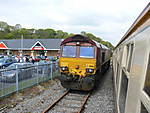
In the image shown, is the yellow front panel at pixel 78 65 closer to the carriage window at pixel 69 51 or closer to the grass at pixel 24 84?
the carriage window at pixel 69 51

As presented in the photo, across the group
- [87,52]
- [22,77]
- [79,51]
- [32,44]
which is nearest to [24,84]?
[22,77]

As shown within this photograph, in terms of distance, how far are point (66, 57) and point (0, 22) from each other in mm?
97402

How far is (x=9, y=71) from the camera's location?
6.40 meters

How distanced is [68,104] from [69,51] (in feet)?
9.23

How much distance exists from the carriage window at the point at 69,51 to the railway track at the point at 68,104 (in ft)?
6.57

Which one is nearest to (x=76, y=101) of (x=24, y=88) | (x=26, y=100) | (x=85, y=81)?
(x=85, y=81)

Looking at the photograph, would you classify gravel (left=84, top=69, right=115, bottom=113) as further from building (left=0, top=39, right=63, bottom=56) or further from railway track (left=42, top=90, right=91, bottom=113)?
building (left=0, top=39, right=63, bottom=56)

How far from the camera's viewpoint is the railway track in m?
5.42

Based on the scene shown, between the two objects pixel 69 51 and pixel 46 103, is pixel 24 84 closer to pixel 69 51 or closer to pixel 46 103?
pixel 46 103

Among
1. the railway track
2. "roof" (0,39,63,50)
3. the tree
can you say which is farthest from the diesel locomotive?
the tree

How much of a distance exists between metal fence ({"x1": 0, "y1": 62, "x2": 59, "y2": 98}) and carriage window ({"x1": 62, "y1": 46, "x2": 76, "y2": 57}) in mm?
2117

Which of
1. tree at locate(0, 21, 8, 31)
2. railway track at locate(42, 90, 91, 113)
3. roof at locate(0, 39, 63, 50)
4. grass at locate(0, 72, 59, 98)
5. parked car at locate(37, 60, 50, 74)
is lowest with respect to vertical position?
railway track at locate(42, 90, 91, 113)

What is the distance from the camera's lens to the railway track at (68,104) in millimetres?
5422

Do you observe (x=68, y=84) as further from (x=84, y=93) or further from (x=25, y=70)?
(x=25, y=70)
